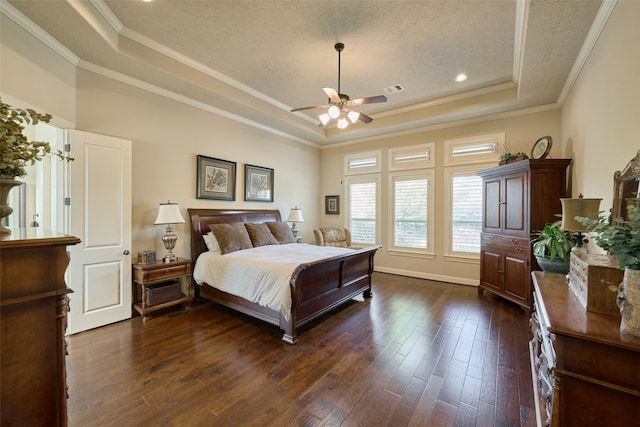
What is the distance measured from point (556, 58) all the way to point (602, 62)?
0.67 m

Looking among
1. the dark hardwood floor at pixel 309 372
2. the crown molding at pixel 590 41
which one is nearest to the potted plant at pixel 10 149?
the dark hardwood floor at pixel 309 372

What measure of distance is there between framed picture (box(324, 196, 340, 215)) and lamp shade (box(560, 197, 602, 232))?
4.66 m

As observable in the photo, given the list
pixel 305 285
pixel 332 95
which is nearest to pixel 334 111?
pixel 332 95

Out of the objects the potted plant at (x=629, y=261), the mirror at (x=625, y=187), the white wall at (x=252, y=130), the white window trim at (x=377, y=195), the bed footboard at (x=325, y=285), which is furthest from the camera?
the white window trim at (x=377, y=195)

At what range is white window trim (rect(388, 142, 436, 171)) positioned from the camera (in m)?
5.12

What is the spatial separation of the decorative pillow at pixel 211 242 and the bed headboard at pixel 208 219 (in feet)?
0.35

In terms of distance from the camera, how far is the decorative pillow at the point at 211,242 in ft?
12.6

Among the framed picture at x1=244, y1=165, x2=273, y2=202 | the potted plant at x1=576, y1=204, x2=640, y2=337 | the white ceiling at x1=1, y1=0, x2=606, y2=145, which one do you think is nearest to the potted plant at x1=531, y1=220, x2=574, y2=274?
the potted plant at x1=576, y1=204, x2=640, y2=337

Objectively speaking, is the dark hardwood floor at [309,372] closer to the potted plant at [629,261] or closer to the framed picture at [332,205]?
the potted plant at [629,261]

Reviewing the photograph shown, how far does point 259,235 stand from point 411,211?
3.11 m

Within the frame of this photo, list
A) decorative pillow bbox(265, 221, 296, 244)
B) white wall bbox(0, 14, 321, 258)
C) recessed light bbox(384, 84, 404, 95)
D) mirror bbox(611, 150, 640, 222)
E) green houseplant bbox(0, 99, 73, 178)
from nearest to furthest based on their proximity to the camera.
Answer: green houseplant bbox(0, 99, 73, 178) < mirror bbox(611, 150, 640, 222) < white wall bbox(0, 14, 321, 258) < recessed light bbox(384, 84, 404, 95) < decorative pillow bbox(265, 221, 296, 244)

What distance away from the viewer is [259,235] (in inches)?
168

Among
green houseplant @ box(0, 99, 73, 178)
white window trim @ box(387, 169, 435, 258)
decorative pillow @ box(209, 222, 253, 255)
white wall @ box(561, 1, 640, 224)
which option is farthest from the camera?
white window trim @ box(387, 169, 435, 258)

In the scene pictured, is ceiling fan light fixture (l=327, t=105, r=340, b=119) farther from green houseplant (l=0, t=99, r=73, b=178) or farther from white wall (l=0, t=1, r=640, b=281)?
green houseplant (l=0, t=99, r=73, b=178)
